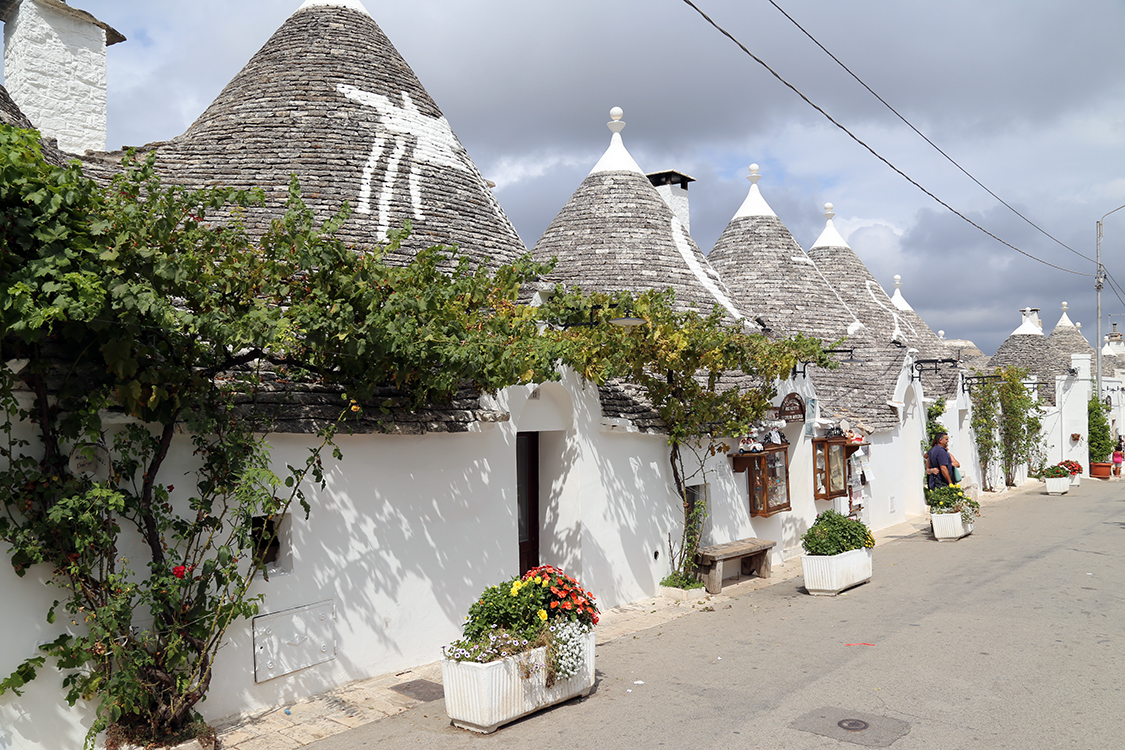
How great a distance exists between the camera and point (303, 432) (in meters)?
7.17

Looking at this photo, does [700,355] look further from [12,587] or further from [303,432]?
[12,587]

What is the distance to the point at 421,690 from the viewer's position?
7.57m

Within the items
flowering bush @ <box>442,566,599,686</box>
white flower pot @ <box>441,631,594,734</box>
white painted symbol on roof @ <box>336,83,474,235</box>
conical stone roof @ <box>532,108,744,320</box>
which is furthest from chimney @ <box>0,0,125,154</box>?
white flower pot @ <box>441,631,594,734</box>

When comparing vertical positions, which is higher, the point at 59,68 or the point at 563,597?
the point at 59,68

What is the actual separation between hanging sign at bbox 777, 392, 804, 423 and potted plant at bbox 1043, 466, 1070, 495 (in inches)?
587

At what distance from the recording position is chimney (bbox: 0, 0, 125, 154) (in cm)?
1030

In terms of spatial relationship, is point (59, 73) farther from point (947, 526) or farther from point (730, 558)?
point (947, 526)

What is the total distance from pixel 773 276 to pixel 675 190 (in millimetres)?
3308

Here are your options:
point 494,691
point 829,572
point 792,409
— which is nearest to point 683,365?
point 829,572

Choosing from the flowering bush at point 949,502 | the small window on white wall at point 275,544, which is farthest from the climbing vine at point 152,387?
the flowering bush at point 949,502

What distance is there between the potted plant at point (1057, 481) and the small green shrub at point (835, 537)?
16.9 m

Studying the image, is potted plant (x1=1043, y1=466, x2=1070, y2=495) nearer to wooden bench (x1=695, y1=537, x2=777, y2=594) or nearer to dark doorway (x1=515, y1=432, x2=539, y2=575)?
wooden bench (x1=695, y1=537, x2=777, y2=594)

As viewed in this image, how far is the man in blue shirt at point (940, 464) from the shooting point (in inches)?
622

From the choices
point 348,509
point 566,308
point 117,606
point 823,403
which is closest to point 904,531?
point 823,403
